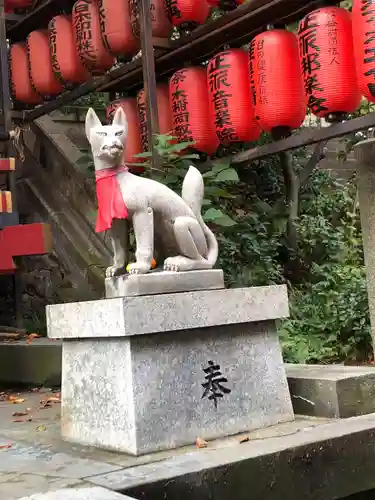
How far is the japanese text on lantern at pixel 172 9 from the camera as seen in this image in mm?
7754

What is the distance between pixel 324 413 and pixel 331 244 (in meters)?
4.96

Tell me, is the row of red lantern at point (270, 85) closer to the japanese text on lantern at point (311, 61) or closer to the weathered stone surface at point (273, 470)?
the japanese text on lantern at point (311, 61)

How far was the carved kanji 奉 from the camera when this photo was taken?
7.79 m

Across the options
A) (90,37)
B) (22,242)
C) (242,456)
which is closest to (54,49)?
(90,37)

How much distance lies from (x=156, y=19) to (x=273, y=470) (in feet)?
20.6

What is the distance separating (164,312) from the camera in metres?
4.21

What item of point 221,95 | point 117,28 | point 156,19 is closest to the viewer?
point 221,95

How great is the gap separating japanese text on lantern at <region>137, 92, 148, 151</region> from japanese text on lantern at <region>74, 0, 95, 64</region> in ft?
3.05

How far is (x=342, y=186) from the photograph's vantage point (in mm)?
11117

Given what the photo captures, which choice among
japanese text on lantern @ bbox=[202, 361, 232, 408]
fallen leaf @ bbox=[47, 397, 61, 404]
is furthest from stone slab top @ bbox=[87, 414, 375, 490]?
fallen leaf @ bbox=[47, 397, 61, 404]

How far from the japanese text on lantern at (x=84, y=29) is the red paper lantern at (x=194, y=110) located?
1641mm

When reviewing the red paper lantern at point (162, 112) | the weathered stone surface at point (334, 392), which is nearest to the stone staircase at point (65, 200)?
the red paper lantern at point (162, 112)

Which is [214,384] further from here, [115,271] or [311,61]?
[311,61]

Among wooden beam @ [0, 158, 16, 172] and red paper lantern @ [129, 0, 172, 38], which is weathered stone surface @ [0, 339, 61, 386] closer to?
wooden beam @ [0, 158, 16, 172]
